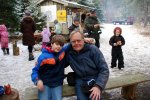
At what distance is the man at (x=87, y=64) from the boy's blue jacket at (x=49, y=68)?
0.71ft

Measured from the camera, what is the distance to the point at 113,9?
112688 millimetres

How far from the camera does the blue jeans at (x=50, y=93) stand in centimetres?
460

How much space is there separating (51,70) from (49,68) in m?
0.05

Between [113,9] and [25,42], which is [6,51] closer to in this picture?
[25,42]

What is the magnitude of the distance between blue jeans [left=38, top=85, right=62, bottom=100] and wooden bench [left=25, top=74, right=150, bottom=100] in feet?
0.94

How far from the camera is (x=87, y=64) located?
14.4ft

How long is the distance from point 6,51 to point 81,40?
1122 centimetres

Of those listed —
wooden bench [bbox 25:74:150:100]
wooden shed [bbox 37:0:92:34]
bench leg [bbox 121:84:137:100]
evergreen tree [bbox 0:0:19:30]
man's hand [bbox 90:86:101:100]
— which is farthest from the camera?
evergreen tree [bbox 0:0:19:30]

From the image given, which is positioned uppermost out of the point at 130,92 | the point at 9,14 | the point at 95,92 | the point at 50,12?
the point at 50,12

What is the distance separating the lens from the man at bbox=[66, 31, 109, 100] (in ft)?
14.3

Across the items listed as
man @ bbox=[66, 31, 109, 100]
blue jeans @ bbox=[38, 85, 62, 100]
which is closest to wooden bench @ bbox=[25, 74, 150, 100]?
blue jeans @ bbox=[38, 85, 62, 100]

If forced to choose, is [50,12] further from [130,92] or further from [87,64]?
[87,64]

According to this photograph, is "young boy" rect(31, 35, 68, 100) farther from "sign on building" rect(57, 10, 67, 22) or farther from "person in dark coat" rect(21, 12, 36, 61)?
"sign on building" rect(57, 10, 67, 22)

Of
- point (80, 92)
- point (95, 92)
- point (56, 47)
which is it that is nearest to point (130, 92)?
point (80, 92)
